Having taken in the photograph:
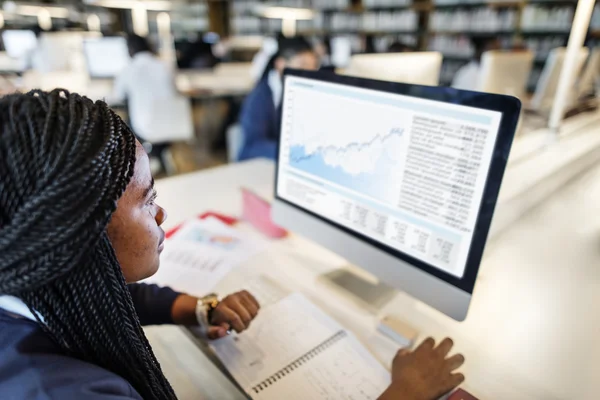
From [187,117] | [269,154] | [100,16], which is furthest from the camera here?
[100,16]

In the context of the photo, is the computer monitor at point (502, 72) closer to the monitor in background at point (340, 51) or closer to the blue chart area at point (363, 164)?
the blue chart area at point (363, 164)

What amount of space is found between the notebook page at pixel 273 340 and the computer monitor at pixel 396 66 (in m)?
0.60

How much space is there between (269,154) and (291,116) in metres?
1.02

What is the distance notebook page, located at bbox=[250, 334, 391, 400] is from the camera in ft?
1.84

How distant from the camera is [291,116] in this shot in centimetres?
79

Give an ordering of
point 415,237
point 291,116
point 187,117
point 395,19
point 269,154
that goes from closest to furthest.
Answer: point 415,237 → point 291,116 → point 269,154 → point 187,117 → point 395,19

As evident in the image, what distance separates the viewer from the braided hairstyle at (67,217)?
0.35 metres

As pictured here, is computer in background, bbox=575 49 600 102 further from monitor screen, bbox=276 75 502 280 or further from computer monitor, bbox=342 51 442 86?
monitor screen, bbox=276 75 502 280

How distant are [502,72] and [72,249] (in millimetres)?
1799

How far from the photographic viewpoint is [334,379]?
1.92 ft

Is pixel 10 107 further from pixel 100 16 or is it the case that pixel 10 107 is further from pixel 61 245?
pixel 100 16

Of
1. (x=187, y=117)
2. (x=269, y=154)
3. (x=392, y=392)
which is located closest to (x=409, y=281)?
(x=392, y=392)

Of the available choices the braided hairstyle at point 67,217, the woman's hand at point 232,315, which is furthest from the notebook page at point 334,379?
the braided hairstyle at point 67,217

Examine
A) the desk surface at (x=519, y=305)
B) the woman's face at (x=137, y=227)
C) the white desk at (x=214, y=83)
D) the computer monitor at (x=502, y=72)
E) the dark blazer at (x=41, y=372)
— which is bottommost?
the desk surface at (x=519, y=305)
